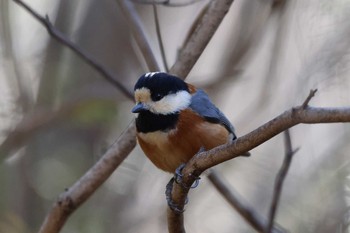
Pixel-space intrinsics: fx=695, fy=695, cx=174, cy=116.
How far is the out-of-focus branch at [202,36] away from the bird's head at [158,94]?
0.27m

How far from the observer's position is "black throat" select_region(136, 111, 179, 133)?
7.84 feet

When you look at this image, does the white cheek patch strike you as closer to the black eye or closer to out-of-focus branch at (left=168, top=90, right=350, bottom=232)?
the black eye

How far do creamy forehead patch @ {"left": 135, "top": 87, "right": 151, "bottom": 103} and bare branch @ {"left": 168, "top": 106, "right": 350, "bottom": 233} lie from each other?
1.38 feet

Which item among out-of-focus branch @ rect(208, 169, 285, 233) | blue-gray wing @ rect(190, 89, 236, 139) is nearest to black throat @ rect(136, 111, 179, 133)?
Result: blue-gray wing @ rect(190, 89, 236, 139)

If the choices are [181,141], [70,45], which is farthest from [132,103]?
[181,141]

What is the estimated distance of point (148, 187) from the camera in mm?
3896

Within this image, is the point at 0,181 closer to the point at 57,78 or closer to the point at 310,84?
the point at 57,78

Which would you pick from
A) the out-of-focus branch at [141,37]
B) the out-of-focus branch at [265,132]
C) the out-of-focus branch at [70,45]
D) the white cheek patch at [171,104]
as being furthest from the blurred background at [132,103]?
the out-of-focus branch at [265,132]

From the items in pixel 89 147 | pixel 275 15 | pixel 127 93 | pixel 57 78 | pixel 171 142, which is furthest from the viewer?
pixel 89 147

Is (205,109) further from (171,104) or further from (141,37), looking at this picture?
(141,37)

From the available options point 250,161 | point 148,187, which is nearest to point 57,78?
point 148,187

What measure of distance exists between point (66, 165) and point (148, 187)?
1.58ft

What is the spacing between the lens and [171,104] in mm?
2428

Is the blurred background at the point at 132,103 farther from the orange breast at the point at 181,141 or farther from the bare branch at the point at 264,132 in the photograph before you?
the bare branch at the point at 264,132
